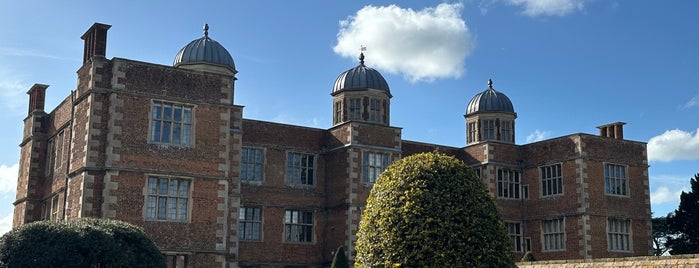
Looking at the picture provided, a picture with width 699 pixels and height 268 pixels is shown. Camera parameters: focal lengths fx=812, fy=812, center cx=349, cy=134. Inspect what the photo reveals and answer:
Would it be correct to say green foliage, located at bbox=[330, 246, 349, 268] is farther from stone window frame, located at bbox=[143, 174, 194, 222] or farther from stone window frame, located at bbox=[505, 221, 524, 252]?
stone window frame, located at bbox=[505, 221, 524, 252]

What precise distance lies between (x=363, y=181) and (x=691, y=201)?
17.0m

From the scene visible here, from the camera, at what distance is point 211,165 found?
25359 mm

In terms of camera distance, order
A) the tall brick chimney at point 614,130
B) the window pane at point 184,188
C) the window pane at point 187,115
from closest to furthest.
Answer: the window pane at point 184,188 → the window pane at point 187,115 → the tall brick chimney at point 614,130

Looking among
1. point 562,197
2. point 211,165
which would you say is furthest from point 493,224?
point 562,197

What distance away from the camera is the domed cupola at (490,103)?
41.4m

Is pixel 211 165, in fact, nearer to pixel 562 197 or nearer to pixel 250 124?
pixel 250 124

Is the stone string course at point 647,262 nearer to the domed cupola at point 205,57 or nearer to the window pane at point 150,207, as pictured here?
the window pane at point 150,207

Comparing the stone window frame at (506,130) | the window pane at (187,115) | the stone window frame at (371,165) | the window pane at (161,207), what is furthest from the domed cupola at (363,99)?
the window pane at (161,207)

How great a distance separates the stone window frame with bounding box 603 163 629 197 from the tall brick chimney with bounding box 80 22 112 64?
2175 centimetres

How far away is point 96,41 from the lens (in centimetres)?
2561

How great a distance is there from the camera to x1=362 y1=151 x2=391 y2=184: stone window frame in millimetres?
32344

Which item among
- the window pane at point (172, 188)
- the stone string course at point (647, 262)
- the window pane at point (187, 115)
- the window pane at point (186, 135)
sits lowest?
the stone string course at point (647, 262)

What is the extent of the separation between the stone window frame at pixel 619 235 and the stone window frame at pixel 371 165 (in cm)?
1049

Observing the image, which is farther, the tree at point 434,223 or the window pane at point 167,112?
the window pane at point 167,112
